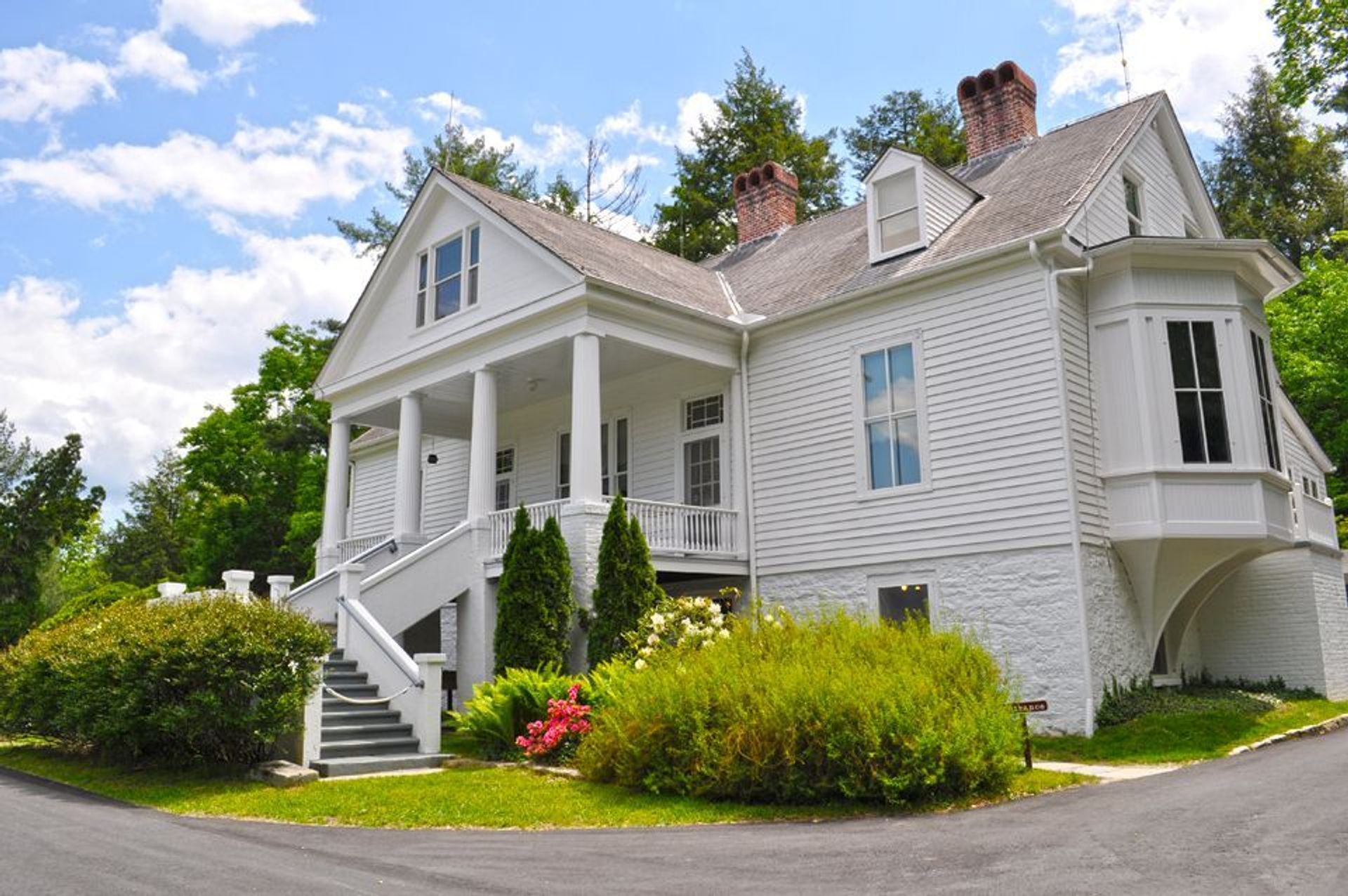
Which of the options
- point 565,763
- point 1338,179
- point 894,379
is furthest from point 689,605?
point 1338,179

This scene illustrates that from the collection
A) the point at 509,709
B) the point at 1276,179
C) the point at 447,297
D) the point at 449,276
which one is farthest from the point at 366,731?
the point at 1276,179

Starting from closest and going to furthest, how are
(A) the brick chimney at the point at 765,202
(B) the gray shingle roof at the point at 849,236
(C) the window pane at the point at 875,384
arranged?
1. (B) the gray shingle roof at the point at 849,236
2. (C) the window pane at the point at 875,384
3. (A) the brick chimney at the point at 765,202

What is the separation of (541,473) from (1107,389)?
10.8 meters

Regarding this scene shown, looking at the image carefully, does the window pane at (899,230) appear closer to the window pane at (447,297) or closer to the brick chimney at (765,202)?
the brick chimney at (765,202)

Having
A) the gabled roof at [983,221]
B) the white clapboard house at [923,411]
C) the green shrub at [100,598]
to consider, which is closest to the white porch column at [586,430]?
the white clapboard house at [923,411]

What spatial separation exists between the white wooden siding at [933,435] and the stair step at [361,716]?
20.3 ft

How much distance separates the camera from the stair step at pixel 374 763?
445 inches

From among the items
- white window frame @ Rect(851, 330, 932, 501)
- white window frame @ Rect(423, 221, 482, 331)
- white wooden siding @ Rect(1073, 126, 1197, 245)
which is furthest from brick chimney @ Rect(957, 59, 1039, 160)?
white window frame @ Rect(423, 221, 482, 331)

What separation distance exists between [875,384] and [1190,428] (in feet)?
13.9

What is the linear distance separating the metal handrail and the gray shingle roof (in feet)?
18.9

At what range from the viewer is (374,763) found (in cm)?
1161

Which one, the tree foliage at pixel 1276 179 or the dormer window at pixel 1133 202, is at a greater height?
the tree foliage at pixel 1276 179

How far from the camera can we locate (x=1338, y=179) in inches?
1542

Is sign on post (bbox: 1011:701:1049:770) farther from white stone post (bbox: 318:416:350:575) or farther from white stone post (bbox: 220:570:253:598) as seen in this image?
white stone post (bbox: 318:416:350:575)
